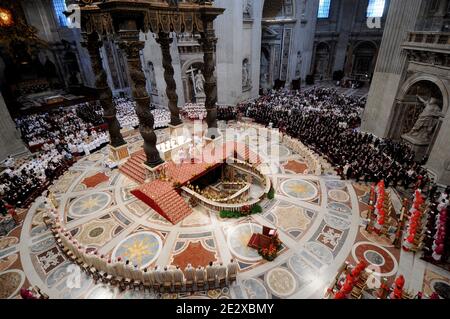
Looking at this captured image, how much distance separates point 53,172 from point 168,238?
31.3ft

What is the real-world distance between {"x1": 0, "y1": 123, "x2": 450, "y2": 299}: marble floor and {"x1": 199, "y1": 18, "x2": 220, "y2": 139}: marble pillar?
5304 mm

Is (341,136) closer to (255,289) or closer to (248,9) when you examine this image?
(255,289)

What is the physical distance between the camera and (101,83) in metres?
13.1

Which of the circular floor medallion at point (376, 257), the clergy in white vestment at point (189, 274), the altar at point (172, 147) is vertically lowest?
the circular floor medallion at point (376, 257)

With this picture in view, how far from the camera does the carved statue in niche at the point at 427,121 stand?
46.5 feet

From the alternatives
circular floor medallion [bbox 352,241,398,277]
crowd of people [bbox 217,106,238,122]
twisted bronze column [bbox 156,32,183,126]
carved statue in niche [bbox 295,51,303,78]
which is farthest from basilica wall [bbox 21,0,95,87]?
circular floor medallion [bbox 352,241,398,277]

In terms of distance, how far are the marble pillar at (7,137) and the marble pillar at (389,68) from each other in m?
25.1

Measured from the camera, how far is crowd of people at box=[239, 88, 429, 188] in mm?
13273

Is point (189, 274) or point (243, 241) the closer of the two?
point (189, 274)

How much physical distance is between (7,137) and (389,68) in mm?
25888

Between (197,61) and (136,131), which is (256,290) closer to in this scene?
(136,131)

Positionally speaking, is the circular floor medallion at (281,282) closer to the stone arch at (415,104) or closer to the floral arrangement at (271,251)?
the floral arrangement at (271,251)

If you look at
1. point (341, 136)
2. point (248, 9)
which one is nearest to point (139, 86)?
point (341, 136)

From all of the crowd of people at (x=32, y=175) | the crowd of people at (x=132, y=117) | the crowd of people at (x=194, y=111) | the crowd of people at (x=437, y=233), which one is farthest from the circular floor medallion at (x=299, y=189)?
the crowd of people at (x=32, y=175)
